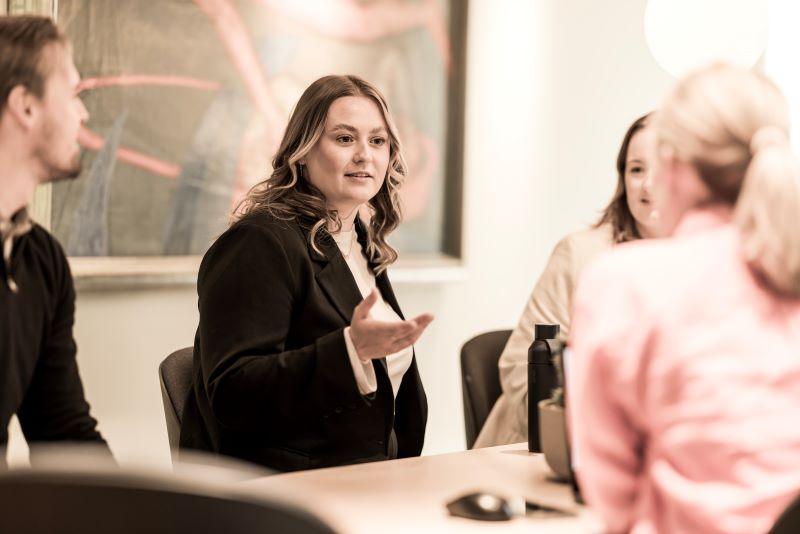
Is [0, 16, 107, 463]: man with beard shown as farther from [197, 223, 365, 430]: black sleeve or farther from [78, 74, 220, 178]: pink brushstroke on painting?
[78, 74, 220, 178]: pink brushstroke on painting

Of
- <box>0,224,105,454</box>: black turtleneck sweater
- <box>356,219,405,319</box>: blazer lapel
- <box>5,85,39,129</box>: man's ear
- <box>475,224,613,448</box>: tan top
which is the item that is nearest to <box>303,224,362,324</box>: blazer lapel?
<box>356,219,405,319</box>: blazer lapel

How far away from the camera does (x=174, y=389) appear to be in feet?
7.45

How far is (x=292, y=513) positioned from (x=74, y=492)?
6.7 inches

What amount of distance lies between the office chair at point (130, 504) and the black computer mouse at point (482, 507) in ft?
2.82

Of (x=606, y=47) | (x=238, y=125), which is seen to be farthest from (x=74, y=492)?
(x=606, y=47)

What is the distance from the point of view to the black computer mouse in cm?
159

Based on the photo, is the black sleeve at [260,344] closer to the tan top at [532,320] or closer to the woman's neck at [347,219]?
the woman's neck at [347,219]

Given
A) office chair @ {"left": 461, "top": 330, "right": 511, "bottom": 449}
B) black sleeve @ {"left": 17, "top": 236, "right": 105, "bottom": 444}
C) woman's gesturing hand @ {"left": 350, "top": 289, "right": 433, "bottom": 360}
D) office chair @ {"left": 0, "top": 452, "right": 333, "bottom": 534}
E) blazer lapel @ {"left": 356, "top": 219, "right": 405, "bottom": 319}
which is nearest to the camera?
office chair @ {"left": 0, "top": 452, "right": 333, "bottom": 534}

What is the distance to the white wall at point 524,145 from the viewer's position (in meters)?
3.96

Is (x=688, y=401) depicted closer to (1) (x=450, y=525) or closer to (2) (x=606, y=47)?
(1) (x=450, y=525)

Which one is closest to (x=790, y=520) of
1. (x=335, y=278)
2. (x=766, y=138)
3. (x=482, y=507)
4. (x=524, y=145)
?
(x=766, y=138)

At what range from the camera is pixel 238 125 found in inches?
129

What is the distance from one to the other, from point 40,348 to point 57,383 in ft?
0.25

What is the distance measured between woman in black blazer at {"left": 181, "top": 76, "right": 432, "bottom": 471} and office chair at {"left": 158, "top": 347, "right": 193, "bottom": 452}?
1.0 inches
